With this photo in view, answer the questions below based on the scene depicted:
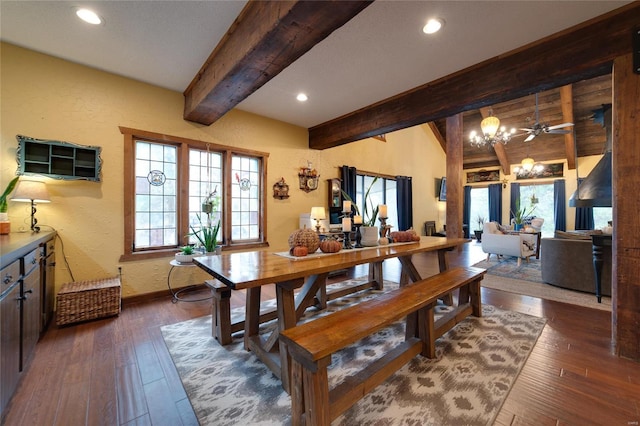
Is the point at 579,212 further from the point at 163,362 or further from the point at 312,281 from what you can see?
the point at 163,362

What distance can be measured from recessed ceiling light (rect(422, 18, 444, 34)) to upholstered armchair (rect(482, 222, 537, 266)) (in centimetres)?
456

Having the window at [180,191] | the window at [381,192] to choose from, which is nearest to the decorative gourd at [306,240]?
the window at [180,191]

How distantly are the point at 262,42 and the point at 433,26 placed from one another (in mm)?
1434

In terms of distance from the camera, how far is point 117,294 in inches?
104

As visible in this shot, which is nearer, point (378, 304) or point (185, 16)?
point (378, 304)

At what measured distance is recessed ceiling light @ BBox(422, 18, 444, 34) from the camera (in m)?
2.02

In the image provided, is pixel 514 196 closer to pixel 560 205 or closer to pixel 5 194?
pixel 560 205

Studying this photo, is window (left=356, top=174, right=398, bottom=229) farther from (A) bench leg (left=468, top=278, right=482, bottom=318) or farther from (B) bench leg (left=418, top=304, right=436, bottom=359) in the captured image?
(B) bench leg (left=418, top=304, right=436, bottom=359)

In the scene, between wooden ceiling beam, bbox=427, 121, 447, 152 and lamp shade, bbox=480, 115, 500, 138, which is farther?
wooden ceiling beam, bbox=427, 121, 447, 152

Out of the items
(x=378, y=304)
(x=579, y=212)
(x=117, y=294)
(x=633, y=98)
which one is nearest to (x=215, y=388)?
(x=378, y=304)

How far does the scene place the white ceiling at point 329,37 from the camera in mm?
1910

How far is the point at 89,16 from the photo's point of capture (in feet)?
6.63

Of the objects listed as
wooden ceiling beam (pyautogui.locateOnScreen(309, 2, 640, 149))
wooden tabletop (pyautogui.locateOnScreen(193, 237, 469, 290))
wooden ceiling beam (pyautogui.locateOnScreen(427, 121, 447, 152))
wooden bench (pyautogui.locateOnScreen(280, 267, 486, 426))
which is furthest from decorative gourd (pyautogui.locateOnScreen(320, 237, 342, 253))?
wooden ceiling beam (pyautogui.locateOnScreen(427, 121, 447, 152))

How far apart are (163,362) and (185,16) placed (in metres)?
2.72
